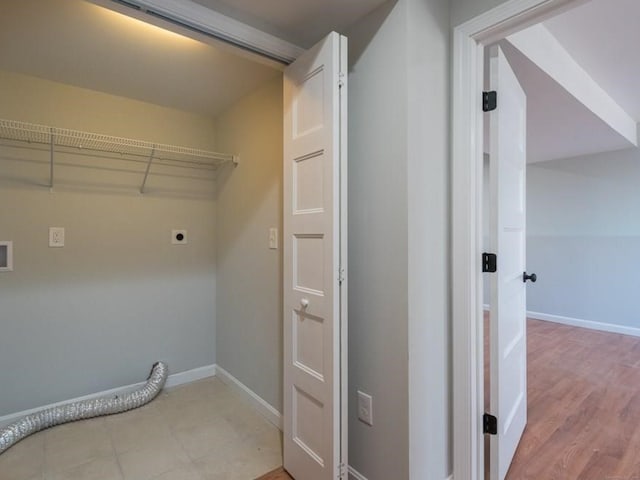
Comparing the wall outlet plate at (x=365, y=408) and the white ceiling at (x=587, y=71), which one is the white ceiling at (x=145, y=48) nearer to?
the white ceiling at (x=587, y=71)

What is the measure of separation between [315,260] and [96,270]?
5.74 feet

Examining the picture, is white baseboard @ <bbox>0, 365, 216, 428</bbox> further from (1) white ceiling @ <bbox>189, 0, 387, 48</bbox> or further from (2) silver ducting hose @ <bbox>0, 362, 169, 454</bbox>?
(1) white ceiling @ <bbox>189, 0, 387, 48</bbox>

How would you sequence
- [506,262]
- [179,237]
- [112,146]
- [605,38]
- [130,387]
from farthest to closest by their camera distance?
1. [179,237]
2. [130,387]
3. [112,146]
4. [605,38]
5. [506,262]

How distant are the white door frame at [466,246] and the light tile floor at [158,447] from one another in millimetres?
961

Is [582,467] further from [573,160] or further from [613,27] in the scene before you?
[573,160]

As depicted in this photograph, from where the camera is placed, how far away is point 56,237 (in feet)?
7.16

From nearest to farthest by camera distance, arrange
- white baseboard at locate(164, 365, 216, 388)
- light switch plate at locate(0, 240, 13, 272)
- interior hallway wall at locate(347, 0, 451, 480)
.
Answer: interior hallway wall at locate(347, 0, 451, 480), light switch plate at locate(0, 240, 13, 272), white baseboard at locate(164, 365, 216, 388)

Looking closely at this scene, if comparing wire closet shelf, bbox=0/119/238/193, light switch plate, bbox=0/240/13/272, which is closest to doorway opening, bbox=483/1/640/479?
wire closet shelf, bbox=0/119/238/193

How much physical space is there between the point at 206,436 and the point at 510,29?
8.18ft

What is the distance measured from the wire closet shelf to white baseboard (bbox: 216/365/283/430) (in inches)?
60.8

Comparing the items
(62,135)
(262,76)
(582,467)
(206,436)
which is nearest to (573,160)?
(582,467)

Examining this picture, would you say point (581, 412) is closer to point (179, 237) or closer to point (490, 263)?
point (490, 263)

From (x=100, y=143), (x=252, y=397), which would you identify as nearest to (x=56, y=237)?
(x=100, y=143)

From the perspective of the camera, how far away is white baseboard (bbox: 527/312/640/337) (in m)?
3.92
